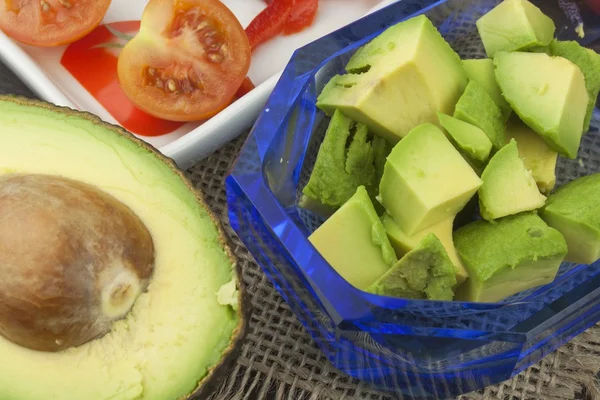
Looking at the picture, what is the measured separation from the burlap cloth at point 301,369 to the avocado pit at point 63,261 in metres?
0.35

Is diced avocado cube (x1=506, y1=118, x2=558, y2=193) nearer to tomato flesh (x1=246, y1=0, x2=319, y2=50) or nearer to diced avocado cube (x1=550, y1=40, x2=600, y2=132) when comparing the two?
diced avocado cube (x1=550, y1=40, x2=600, y2=132)

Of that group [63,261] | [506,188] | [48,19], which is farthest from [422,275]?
[48,19]

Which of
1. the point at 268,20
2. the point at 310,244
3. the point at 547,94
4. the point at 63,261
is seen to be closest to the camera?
the point at 63,261

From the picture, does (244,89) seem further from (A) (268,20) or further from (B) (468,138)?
(B) (468,138)

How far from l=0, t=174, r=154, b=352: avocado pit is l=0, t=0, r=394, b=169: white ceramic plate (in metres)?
0.35

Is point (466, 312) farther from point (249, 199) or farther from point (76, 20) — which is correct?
point (76, 20)

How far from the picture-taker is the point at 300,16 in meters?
1.38

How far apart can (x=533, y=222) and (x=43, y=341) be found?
0.64m

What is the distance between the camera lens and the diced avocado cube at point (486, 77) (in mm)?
1049

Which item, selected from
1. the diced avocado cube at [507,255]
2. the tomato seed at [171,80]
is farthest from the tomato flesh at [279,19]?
the diced avocado cube at [507,255]

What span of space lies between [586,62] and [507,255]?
36 cm

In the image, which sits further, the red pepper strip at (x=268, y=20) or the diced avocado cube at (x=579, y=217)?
the red pepper strip at (x=268, y=20)

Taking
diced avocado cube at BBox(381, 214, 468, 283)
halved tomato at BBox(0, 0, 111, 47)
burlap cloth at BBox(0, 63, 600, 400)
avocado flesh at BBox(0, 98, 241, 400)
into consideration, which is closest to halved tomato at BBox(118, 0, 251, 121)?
halved tomato at BBox(0, 0, 111, 47)

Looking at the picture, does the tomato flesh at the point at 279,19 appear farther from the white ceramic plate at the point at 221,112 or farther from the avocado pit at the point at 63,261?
the avocado pit at the point at 63,261
